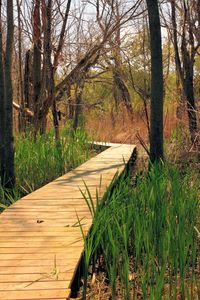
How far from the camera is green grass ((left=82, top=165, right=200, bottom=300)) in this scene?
207cm

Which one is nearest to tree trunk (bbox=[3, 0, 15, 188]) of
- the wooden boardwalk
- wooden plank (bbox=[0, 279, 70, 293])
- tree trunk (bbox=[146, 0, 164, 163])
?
the wooden boardwalk

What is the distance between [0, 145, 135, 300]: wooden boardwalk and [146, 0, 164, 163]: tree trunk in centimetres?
123

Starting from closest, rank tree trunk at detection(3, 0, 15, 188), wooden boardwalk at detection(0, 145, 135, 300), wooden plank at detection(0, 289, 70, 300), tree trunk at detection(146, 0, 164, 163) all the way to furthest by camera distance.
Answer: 1. wooden plank at detection(0, 289, 70, 300)
2. wooden boardwalk at detection(0, 145, 135, 300)
3. tree trunk at detection(3, 0, 15, 188)
4. tree trunk at detection(146, 0, 164, 163)

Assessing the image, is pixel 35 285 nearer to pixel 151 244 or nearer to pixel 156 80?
pixel 151 244

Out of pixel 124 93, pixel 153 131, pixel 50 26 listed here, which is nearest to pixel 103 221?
pixel 153 131

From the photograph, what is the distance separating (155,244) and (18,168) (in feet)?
11.1

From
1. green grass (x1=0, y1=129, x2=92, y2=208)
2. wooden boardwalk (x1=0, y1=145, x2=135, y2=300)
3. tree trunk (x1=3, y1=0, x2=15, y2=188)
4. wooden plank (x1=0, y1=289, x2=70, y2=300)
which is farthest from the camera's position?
green grass (x1=0, y1=129, x2=92, y2=208)

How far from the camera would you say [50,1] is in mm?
6887

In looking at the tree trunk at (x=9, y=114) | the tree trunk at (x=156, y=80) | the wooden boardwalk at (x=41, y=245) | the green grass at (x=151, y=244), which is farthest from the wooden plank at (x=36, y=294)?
the tree trunk at (x=156, y=80)

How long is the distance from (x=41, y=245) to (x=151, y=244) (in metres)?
0.64

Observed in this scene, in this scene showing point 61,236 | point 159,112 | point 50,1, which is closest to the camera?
point 61,236

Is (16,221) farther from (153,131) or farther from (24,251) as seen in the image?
(153,131)

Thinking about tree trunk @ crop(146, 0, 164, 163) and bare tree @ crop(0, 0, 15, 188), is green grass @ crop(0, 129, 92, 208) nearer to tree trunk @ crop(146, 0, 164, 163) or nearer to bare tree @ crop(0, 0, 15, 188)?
bare tree @ crop(0, 0, 15, 188)

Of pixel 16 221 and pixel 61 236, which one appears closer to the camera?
pixel 61 236
